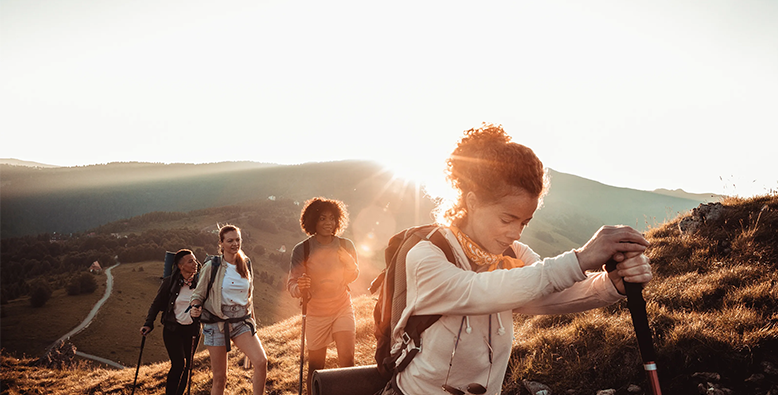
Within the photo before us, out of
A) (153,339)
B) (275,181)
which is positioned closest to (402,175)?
(275,181)

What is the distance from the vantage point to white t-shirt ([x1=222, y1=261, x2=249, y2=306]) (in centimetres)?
551

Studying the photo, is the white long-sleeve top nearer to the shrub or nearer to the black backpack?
the black backpack

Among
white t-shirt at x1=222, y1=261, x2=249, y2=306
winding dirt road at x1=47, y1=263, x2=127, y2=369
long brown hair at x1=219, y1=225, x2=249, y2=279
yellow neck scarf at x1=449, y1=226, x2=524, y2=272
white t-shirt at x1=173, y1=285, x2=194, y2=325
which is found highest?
yellow neck scarf at x1=449, y1=226, x2=524, y2=272

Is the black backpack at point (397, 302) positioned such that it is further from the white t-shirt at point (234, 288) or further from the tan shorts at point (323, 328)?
the white t-shirt at point (234, 288)

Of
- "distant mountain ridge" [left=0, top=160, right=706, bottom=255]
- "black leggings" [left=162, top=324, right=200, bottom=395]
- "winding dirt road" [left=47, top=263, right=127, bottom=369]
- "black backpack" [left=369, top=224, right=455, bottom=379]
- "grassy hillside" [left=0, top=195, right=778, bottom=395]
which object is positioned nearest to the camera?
"black backpack" [left=369, top=224, right=455, bottom=379]

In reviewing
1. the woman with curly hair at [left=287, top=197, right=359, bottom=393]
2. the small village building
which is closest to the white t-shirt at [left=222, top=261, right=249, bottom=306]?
the woman with curly hair at [left=287, top=197, right=359, bottom=393]

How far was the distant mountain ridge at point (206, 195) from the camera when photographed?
138500 millimetres

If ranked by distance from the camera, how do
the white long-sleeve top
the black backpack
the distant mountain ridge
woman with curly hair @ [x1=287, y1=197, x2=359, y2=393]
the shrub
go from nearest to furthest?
1. the white long-sleeve top
2. the black backpack
3. woman with curly hair @ [x1=287, y1=197, x2=359, y2=393]
4. the shrub
5. the distant mountain ridge

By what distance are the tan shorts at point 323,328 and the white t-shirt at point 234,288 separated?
3.26 feet

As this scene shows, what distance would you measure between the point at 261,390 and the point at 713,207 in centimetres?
880

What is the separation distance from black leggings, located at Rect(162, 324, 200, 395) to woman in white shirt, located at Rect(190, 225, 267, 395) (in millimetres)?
1681

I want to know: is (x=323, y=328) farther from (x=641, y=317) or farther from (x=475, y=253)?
(x=641, y=317)

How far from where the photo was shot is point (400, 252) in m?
1.86

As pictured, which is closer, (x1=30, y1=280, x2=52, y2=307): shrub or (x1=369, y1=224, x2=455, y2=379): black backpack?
(x1=369, y1=224, x2=455, y2=379): black backpack
